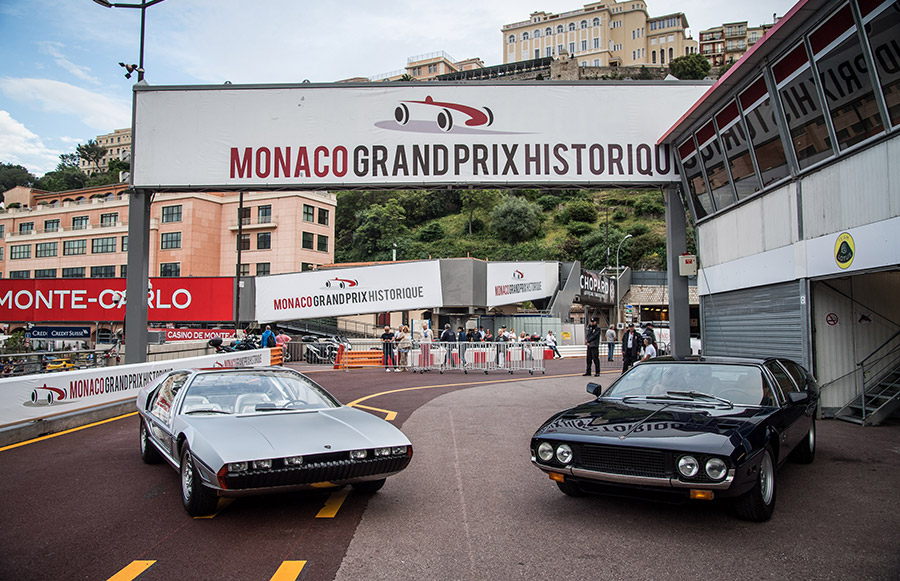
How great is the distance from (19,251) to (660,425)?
260 ft

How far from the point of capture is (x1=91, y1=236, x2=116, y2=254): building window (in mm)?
61344

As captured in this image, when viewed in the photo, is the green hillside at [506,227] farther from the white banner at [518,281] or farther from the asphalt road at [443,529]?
the asphalt road at [443,529]

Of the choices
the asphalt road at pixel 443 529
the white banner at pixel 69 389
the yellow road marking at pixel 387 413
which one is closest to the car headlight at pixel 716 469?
the asphalt road at pixel 443 529

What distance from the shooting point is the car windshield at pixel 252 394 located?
20.3 ft

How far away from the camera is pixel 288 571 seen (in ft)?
13.4

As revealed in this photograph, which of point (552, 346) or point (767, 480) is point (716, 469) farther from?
point (552, 346)

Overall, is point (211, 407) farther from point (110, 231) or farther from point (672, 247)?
point (110, 231)

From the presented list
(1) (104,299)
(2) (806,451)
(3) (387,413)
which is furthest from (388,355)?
(1) (104,299)

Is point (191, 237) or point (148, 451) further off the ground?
point (191, 237)

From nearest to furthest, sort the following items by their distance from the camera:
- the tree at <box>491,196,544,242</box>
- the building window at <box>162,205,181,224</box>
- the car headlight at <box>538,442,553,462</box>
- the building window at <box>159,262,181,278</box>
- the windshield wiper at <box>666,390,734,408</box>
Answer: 1. the car headlight at <box>538,442,553,462</box>
2. the windshield wiper at <box>666,390,734,408</box>
3. the building window at <box>159,262,181,278</box>
4. the building window at <box>162,205,181,224</box>
5. the tree at <box>491,196,544,242</box>

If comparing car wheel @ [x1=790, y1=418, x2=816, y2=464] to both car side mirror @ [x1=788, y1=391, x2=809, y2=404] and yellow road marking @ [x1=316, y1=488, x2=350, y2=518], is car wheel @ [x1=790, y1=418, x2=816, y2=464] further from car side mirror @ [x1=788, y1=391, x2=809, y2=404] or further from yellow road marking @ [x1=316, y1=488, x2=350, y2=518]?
yellow road marking @ [x1=316, y1=488, x2=350, y2=518]

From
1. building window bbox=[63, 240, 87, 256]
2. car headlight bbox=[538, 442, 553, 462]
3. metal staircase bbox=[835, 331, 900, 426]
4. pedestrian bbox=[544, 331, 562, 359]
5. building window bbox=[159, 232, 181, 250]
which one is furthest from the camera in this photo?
building window bbox=[63, 240, 87, 256]

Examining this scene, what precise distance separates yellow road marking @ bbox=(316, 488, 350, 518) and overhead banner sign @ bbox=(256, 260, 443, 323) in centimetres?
2609

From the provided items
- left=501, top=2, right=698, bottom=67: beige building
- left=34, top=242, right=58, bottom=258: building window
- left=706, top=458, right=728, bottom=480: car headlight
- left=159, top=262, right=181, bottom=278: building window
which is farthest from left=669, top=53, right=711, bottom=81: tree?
left=706, top=458, right=728, bottom=480: car headlight
